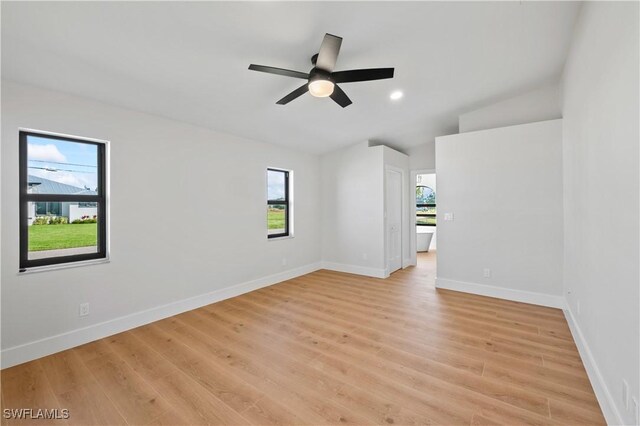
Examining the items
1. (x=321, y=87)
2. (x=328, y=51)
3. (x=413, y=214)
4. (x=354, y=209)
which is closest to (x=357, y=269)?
(x=354, y=209)

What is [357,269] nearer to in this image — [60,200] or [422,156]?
[422,156]

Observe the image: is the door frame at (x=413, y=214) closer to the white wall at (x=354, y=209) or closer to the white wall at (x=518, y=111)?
the white wall at (x=354, y=209)

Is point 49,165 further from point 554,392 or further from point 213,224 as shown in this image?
point 554,392

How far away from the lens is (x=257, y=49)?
7.82 ft

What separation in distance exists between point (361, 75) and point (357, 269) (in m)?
3.91

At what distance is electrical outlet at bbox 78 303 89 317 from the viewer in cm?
266

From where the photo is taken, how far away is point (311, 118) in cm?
403

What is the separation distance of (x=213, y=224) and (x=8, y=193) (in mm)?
1961

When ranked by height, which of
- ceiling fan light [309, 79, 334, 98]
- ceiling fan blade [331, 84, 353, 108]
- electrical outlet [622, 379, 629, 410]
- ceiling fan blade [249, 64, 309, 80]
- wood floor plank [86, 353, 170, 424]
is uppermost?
ceiling fan blade [249, 64, 309, 80]

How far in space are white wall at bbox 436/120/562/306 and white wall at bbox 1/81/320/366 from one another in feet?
9.60

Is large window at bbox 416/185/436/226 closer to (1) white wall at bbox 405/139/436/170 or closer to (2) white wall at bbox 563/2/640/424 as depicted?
(1) white wall at bbox 405/139/436/170

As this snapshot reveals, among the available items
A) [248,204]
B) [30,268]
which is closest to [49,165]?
[30,268]

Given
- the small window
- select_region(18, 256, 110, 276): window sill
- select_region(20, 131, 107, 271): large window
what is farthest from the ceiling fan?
the small window

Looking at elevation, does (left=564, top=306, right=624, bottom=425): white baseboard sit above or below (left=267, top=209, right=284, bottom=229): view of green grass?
below
